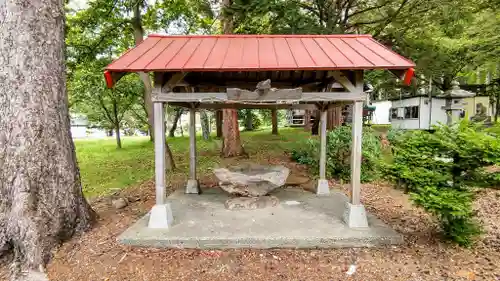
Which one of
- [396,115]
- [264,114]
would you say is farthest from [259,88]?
[264,114]

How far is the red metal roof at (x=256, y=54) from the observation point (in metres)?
3.72

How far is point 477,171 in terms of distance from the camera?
12.0ft

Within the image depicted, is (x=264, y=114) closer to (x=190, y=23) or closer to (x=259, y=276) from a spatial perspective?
(x=190, y=23)

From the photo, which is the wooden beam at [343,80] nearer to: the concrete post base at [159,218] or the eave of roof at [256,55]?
the eave of roof at [256,55]

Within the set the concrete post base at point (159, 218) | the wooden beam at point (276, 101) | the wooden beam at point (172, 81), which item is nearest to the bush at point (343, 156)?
the wooden beam at point (276, 101)

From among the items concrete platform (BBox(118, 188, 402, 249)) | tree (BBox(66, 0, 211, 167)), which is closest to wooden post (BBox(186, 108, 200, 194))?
concrete platform (BBox(118, 188, 402, 249))

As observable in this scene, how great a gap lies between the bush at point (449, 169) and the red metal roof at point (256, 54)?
1.11m

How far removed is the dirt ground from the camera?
327cm

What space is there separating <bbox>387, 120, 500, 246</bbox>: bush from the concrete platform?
705mm

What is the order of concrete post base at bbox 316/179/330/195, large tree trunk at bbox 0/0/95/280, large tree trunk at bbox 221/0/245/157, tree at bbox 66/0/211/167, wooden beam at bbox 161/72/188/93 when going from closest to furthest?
large tree trunk at bbox 0/0/95/280
wooden beam at bbox 161/72/188/93
concrete post base at bbox 316/179/330/195
tree at bbox 66/0/211/167
large tree trunk at bbox 221/0/245/157

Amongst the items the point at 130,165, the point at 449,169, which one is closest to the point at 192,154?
the point at 449,169

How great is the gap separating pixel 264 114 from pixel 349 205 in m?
19.6

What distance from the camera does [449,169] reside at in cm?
374

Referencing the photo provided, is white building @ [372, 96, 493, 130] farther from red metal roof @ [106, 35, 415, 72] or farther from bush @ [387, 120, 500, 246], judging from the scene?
red metal roof @ [106, 35, 415, 72]
